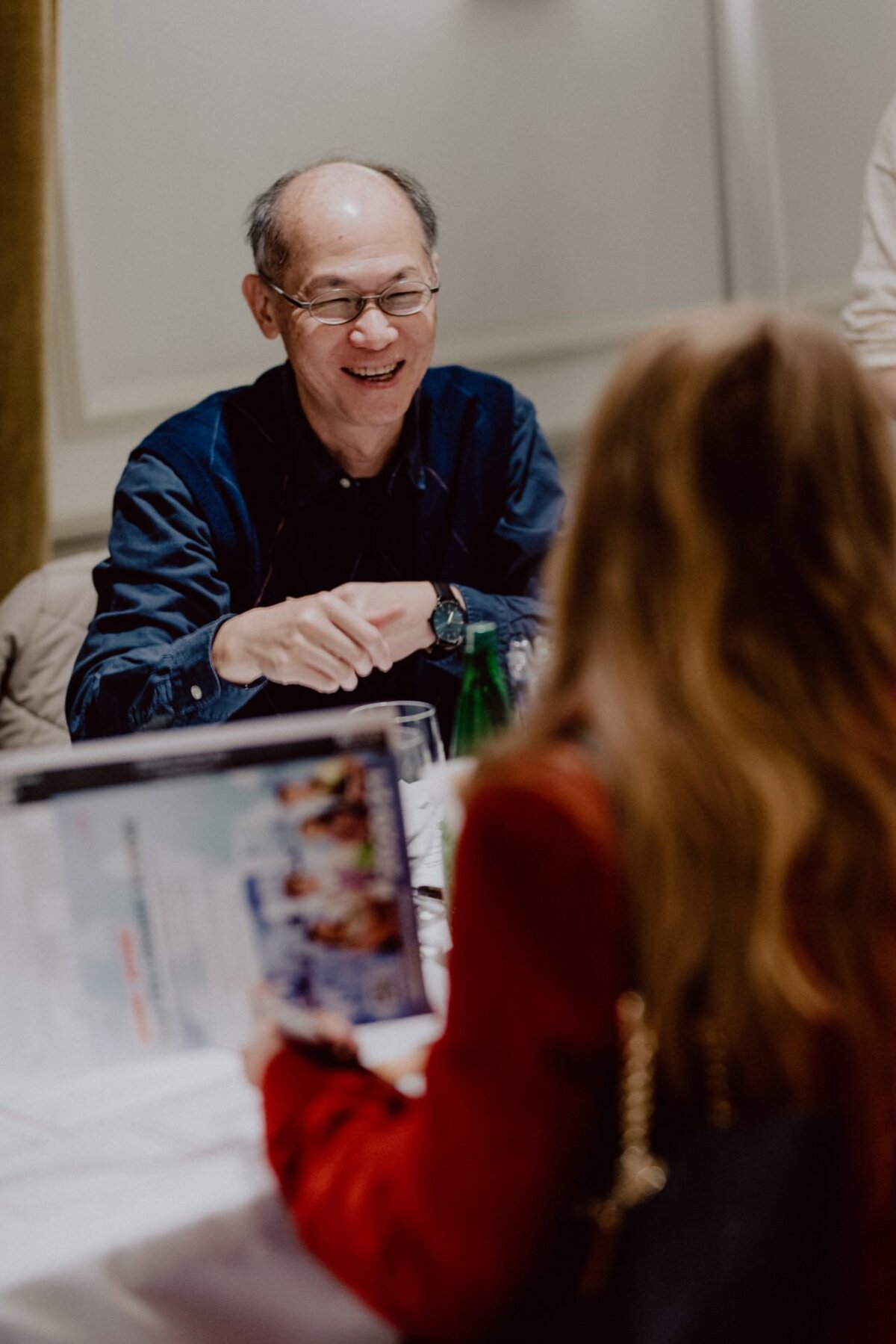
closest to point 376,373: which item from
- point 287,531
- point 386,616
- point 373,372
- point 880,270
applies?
point 373,372

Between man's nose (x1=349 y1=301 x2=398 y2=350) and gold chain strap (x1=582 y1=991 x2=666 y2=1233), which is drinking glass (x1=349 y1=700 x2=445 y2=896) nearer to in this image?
gold chain strap (x1=582 y1=991 x2=666 y2=1233)

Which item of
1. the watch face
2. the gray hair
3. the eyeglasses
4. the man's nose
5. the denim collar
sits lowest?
the watch face

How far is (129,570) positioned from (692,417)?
4.32 ft

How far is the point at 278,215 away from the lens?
203cm

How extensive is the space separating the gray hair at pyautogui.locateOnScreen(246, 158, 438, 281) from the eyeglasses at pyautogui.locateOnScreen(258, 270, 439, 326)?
8 cm

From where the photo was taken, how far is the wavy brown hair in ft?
2.35

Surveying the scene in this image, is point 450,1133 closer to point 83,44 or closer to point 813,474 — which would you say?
point 813,474

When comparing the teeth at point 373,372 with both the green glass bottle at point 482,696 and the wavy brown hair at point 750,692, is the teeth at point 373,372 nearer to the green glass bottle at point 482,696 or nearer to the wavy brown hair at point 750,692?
the green glass bottle at point 482,696

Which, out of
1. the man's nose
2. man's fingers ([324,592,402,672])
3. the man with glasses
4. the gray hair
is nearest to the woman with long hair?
man's fingers ([324,592,402,672])

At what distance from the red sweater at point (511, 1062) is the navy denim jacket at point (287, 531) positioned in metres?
1.05

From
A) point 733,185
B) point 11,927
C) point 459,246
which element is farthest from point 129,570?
point 733,185

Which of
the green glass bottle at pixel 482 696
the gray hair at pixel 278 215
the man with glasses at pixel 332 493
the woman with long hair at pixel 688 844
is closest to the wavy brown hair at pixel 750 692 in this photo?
the woman with long hair at pixel 688 844

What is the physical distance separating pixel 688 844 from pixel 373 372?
4.57 ft

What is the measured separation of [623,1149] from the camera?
73cm
